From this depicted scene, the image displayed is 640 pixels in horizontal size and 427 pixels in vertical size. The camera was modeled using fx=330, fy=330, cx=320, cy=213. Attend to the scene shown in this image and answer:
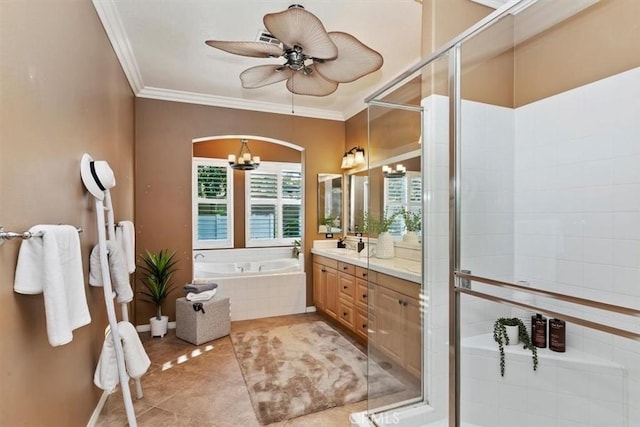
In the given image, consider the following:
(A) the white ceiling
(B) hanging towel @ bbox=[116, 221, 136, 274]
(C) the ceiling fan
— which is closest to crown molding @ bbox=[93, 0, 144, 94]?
(A) the white ceiling

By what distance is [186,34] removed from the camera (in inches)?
103

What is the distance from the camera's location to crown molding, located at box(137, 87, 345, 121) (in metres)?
3.73

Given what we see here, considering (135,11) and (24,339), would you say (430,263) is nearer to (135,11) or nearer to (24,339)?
(24,339)

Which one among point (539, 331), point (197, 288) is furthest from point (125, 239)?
point (539, 331)

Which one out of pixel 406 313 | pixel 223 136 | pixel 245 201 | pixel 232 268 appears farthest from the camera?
pixel 245 201

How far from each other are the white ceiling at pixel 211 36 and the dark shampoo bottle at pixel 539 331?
86.2 inches

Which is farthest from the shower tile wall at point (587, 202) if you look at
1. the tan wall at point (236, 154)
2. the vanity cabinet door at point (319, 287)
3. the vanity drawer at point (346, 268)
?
the tan wall at point (236, 154)

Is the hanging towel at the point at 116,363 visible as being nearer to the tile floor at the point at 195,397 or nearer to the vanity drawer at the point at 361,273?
the tile floor at the point at 195,397

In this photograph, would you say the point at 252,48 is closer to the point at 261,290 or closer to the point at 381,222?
the point at 381,222

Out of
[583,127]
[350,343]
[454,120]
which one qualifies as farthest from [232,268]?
[583,127]

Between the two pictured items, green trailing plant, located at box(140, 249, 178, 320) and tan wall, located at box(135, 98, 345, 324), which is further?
tan wall, located at box(135, 98, 345, 324)

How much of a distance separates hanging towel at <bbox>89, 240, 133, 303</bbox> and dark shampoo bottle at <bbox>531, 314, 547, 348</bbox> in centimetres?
249

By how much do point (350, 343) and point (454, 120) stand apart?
2386 mm

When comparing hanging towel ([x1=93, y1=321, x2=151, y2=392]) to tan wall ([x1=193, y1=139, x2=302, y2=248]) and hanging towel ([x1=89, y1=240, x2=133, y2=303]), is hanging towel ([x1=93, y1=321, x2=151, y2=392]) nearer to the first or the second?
hanging towel ([x1=89, y1=240, x2=133, y2=303])
